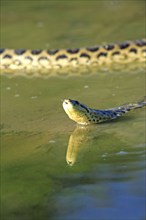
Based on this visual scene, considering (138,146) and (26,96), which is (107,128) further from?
(26,96)

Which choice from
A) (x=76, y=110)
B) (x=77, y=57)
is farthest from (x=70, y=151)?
(x=77, y=57)

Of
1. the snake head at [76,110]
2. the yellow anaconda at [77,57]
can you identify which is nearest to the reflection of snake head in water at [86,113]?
the snake head at [76,110]

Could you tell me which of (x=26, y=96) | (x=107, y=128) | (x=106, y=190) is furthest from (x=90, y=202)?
(x=26, y=96)

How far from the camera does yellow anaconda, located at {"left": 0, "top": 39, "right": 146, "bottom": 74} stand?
39.1ft

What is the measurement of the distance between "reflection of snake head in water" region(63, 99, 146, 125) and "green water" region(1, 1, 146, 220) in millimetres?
98

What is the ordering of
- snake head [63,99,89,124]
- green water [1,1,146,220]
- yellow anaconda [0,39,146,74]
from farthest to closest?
yellow anaconda [0,39,146,74] → snake head [63,99,89,124] → green water [1,1,146,220]

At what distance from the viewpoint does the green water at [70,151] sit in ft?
20.3

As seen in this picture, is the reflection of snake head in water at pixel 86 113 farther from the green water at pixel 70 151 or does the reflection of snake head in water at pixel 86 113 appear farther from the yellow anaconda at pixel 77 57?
the yellow anaconda at pixel 77 57

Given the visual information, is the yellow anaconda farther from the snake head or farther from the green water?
the snake head

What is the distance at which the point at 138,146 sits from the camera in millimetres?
7492

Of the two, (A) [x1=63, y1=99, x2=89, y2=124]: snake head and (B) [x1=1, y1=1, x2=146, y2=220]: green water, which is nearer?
(B) [x1=1, y1=1, x2=146, y2=220]: green water

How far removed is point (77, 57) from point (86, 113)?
3.83 m

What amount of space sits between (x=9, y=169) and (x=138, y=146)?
1.30m

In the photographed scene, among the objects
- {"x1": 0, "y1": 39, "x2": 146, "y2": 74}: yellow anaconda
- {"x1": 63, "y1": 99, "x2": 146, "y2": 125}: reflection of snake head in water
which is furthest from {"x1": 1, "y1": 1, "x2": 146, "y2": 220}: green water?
{"x1": 0, "y1": 39, "x2": 146, "y2": 74}: yellow anaconda
